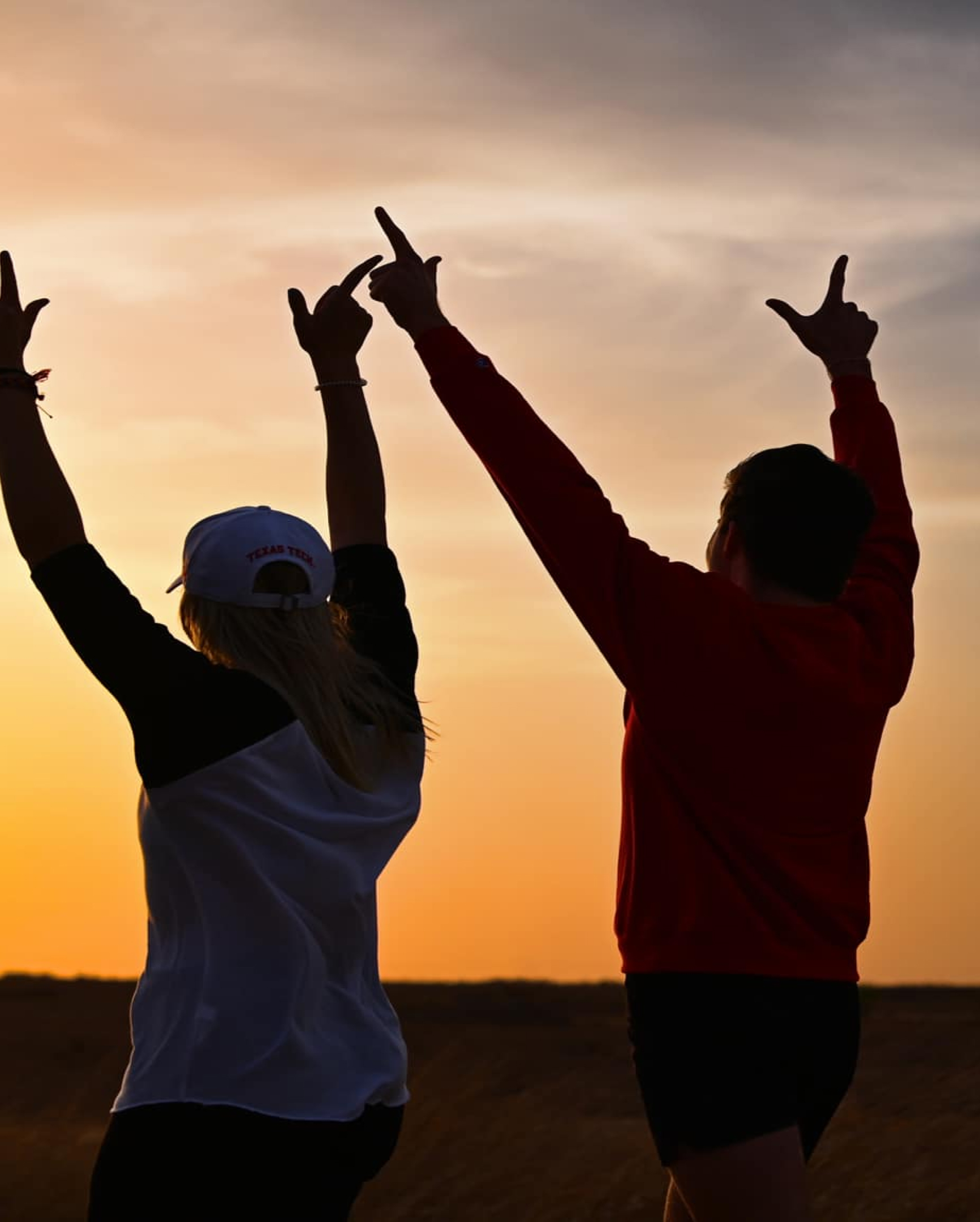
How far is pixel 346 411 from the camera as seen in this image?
4180 mm

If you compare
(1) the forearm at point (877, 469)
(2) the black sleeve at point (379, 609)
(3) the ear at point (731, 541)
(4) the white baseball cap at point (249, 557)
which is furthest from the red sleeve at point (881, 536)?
(4) the white baseball cap at point (249, 557)

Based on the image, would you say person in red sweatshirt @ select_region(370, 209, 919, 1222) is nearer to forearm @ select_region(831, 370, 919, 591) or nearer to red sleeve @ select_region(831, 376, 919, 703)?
red sleeve @ select_region(831, 376, 919, 703)

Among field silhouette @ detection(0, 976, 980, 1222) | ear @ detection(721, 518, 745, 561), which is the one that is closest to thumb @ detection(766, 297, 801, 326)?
ear @ detection(721, 518, 745, 561)

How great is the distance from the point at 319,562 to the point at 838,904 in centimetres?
133

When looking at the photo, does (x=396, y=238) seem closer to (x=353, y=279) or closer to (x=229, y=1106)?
(x=353, y=279)

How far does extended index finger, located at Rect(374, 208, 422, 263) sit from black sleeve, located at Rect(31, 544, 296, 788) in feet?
4.00

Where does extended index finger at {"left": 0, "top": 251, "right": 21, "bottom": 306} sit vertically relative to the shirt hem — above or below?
above

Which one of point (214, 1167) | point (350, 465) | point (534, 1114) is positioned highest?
point (350, 465)

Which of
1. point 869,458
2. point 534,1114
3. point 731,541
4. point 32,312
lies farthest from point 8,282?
point 534,1114

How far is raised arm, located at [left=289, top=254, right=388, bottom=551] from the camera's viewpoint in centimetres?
402

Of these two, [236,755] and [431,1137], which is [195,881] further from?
[431,1137]

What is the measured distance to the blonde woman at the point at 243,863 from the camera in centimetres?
308

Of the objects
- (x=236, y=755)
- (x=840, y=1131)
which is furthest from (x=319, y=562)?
(x=840, y=1131)

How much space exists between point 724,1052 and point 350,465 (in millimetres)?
1571
